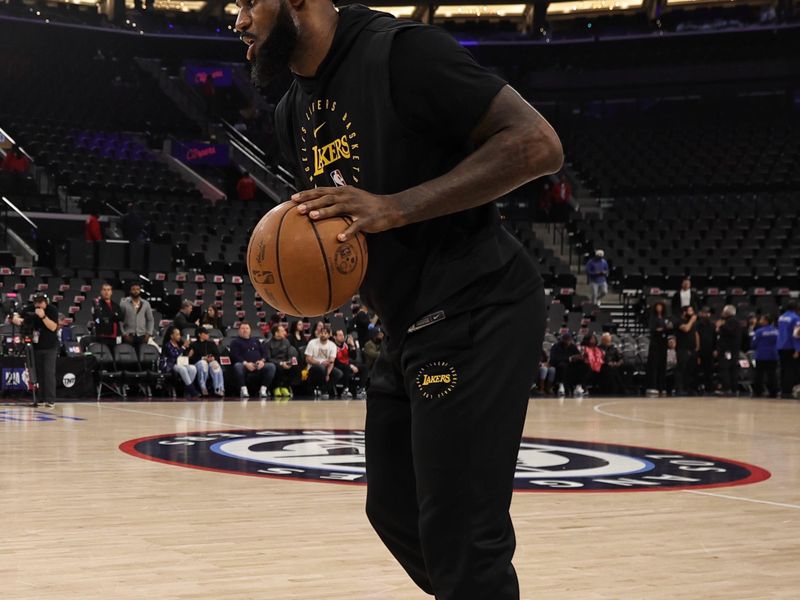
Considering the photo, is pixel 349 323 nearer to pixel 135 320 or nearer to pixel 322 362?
pixel 322 362

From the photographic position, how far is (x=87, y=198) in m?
21.5

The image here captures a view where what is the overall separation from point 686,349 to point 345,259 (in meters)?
17.0

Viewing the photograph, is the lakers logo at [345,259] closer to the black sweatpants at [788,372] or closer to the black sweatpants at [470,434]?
the black sweatpants at [470,434]

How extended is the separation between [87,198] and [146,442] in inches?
552

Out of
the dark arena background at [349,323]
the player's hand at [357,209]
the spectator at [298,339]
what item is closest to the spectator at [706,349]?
the dark arena background at [349,323]

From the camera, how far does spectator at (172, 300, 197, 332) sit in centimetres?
1477

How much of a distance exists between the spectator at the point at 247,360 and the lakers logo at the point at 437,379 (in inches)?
497

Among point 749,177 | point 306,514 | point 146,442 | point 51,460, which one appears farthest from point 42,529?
point 749,177

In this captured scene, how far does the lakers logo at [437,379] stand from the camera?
84.2 inches

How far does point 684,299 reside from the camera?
63.9 ft

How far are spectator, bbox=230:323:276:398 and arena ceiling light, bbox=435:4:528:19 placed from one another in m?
18.5

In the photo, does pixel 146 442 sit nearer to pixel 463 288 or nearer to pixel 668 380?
pixel 463 288

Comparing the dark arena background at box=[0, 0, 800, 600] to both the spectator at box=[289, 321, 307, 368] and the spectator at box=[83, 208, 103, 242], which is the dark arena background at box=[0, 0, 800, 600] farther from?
the spectator at box=[83, 208, 103, 242]

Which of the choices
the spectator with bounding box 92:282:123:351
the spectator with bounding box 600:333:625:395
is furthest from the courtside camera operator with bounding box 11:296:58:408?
the spectator with bounding box 600:333:625:395
